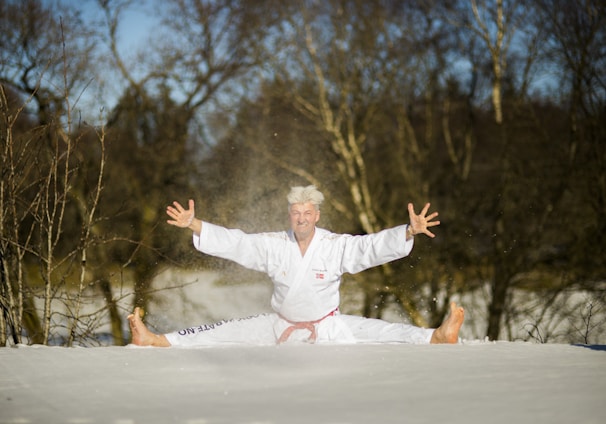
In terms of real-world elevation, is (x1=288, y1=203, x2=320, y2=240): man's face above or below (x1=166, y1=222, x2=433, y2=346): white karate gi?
above

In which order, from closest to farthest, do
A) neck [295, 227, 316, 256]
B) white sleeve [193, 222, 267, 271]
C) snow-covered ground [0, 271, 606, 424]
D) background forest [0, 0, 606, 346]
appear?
1. snow-covered ground [0, 271, 606, 424]
2. white sleeve [193, 222, 267, 271]
3. neck [295, 227, 316, 256]
4. background forest [0, 0, 606, 346]

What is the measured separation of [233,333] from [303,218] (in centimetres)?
95

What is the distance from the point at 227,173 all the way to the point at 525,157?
4.60 m

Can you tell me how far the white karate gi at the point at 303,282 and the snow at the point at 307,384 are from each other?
375 millimetres

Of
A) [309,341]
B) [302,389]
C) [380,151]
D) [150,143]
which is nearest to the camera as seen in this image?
[302,389]

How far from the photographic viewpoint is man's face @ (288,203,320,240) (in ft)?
15.1

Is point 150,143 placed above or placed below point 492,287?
above

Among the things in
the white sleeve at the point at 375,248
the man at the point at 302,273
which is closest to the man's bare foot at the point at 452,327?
the man at the point at 302,273

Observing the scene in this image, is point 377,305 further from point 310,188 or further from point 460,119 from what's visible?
point 310,188

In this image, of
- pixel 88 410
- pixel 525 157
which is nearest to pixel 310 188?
pixel 88 410

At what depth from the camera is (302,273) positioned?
457 cm

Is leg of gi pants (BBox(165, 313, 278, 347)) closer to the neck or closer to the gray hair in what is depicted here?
the neck

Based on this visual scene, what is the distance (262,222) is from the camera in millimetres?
9156

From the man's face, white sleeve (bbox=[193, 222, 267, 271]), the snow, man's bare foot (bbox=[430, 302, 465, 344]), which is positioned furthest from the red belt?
man's bare foot (bbox=[430, 302, 465, 344])
